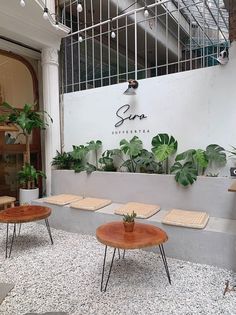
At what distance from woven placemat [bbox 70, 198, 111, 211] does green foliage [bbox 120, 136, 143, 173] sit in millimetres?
638

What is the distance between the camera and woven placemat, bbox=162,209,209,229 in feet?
9.33

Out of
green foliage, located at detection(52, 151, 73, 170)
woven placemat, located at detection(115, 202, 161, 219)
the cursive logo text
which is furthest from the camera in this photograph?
green foliage, located at detection(52, 151, 73, 170)

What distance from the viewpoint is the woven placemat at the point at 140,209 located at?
3.27 metres

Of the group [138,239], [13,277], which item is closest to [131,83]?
[138,239]

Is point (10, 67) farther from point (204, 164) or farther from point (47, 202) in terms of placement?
point (204, 164)

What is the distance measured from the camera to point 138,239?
2.29 metres

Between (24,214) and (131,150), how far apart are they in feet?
5.94

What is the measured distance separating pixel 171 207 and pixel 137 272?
1.23m

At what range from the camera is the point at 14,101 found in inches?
206

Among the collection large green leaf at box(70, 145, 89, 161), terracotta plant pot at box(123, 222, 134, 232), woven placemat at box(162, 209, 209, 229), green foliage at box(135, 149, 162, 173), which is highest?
large green leaf at box(70, 145, 89, 161)

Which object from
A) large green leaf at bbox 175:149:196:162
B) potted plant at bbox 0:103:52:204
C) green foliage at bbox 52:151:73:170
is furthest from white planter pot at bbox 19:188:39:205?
large green leaf at bbox 175:149:196:162

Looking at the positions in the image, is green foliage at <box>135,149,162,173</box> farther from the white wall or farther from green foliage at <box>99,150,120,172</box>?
green foliage at <box>99,150,120,172</box>

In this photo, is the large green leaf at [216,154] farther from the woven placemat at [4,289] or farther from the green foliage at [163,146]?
the woven placemat at [4,289]

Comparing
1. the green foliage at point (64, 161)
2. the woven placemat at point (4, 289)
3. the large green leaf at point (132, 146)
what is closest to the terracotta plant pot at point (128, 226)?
the woven placemat at point (4, 289)
